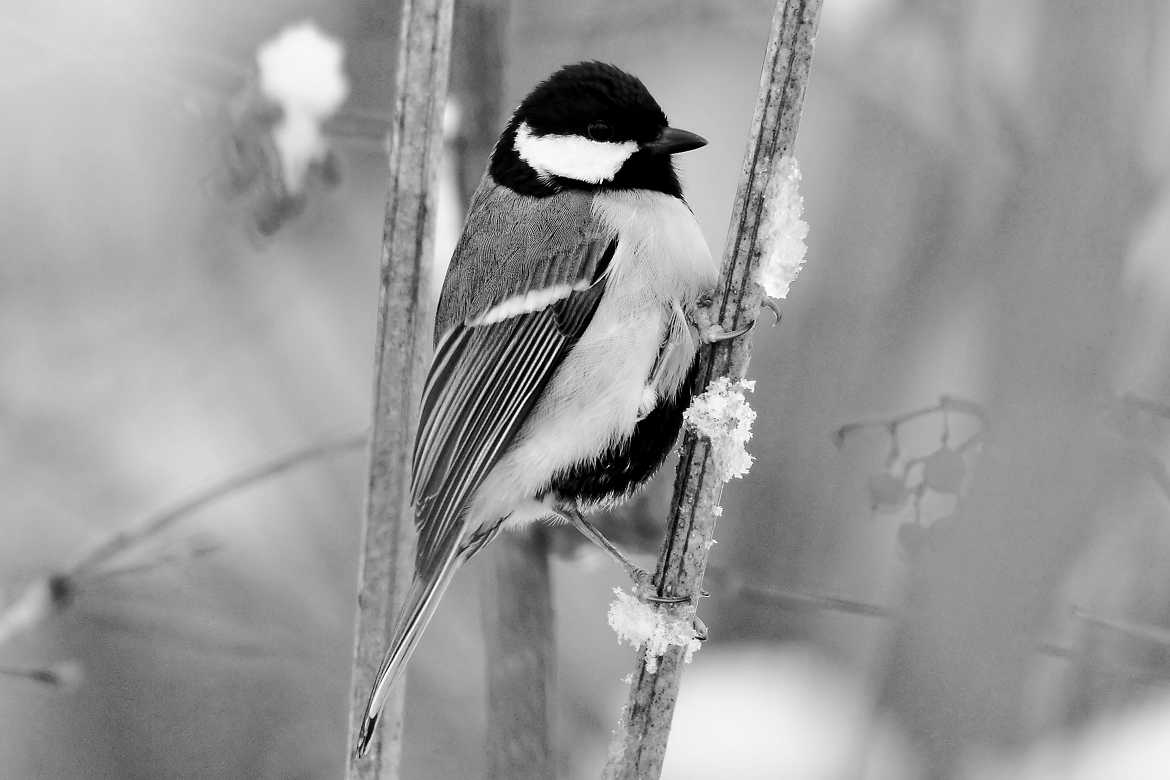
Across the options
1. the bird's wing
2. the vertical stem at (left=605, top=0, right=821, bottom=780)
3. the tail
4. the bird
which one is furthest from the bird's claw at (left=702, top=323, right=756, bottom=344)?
the tail

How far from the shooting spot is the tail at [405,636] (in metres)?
1.16

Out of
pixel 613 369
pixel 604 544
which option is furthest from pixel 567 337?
pixel 604 544

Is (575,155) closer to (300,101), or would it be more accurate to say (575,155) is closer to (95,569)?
(300,101)

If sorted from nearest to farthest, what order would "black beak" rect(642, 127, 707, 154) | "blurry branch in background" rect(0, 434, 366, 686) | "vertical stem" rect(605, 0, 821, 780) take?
"vertical stem" rect(605, 0, 821, 780) < "blurry branch in background" rect(0, 434, 366, 686) < "black beak" rect(642, 127, 707, 154)

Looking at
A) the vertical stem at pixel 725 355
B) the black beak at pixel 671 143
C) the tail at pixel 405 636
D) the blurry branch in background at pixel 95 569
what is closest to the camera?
the vertical stem at pixel 725 355

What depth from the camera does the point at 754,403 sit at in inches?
86.4

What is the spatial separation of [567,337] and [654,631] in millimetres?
494

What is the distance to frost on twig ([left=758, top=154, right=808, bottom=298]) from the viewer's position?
3.57 ft

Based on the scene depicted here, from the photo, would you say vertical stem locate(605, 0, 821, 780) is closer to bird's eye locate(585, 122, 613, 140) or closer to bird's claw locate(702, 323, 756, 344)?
bird's claw locate(702, 323, 756, 344)

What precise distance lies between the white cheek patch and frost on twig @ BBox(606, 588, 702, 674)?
28.3 inches

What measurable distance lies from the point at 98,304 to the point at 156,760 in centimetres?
102

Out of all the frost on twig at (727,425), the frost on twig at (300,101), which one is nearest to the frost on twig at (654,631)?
the frost on twig at (727,425)

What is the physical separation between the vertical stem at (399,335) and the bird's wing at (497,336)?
0.13 meters

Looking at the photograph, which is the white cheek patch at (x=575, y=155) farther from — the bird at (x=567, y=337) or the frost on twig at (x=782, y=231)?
the frost on twig at (x=782, y=231)
